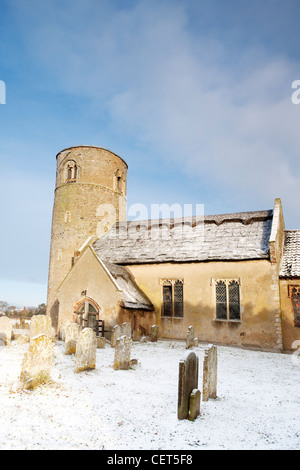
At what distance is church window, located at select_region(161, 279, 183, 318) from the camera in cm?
1969

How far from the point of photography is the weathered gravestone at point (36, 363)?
7.79 m

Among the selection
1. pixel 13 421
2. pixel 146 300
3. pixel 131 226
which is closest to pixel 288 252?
pixel 146 300

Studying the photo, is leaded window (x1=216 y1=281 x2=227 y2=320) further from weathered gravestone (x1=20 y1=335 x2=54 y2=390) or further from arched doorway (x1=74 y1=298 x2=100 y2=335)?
weathered gravestone (x1=20 y1=335 x2=54 y2=390)

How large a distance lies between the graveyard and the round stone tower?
54.6 feet

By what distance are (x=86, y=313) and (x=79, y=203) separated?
1334 centimetres

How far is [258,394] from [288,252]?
41.7 ft

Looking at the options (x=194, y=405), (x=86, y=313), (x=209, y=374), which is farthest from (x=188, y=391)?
(x=86, y=313)

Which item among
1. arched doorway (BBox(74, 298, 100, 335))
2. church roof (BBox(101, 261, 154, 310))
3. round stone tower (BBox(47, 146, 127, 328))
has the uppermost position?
round stone tower (BBox(47, 146, 127, 328))

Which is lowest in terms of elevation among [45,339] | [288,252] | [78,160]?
[45,339]

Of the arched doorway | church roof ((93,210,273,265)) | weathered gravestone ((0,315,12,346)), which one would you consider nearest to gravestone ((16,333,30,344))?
weathered gravestone ((0,315,12,346))

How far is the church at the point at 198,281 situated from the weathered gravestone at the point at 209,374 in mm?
9433

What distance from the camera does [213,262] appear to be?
1903 cm

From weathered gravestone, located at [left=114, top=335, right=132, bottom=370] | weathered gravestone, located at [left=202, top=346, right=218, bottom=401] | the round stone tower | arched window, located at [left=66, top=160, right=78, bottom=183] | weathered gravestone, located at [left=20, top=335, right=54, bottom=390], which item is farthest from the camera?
arched window, located at [left=66, top=160, right=78, bottom=183]
